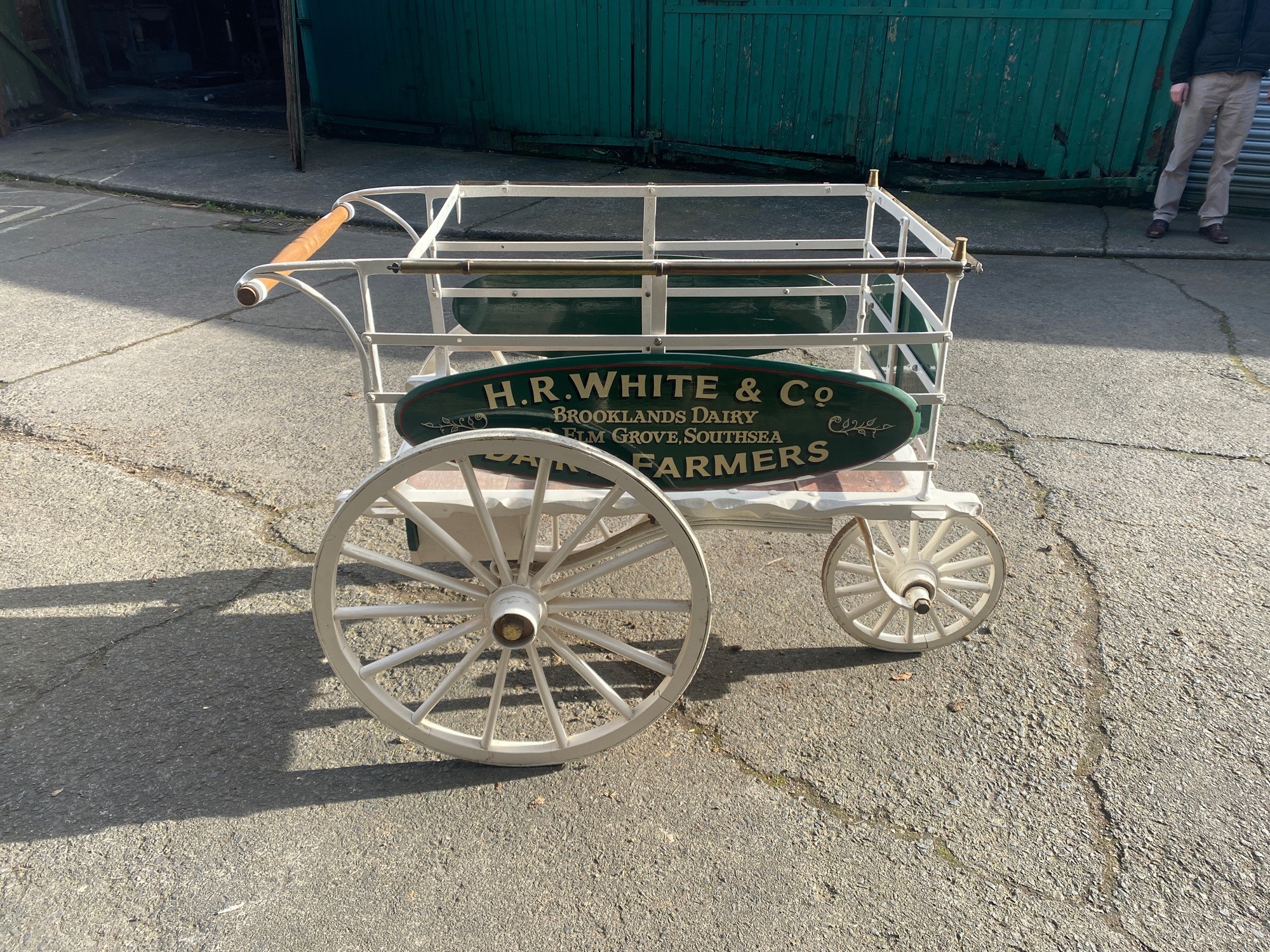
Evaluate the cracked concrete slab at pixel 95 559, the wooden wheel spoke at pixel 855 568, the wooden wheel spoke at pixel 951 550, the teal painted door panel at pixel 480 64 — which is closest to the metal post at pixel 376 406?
the cracked concrete slab at pixel 95 559

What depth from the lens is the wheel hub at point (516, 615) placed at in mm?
2342

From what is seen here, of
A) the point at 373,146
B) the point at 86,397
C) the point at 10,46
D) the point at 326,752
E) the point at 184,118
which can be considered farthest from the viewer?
the point at 184,118

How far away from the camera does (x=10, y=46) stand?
11023 mm

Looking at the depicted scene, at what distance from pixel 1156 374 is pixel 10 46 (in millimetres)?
12385

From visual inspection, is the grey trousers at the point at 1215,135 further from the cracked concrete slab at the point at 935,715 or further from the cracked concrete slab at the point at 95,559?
the cracked concrete slab at the point at 95,559

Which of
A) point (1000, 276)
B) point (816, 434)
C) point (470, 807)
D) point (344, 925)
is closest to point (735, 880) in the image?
point (470, 807)

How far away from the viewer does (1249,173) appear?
762 cm

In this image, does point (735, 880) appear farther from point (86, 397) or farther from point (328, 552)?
point (86, 397)

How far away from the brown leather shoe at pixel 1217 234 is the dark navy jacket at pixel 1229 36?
1.05 meters

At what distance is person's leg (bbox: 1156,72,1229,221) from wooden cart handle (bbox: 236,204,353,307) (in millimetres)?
6336

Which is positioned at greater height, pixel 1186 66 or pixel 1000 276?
pixel 1186 66

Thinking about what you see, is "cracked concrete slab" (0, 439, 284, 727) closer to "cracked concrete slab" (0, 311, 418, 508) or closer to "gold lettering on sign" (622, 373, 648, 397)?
"cracked concrete slab" (0, 311, 418, 508)

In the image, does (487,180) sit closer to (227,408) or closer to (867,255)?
(227,408)

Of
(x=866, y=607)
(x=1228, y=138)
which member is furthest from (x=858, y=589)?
(x=1228, y=138)
